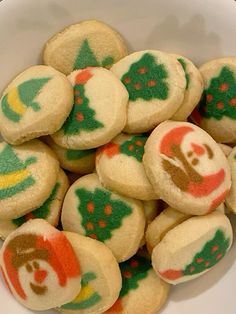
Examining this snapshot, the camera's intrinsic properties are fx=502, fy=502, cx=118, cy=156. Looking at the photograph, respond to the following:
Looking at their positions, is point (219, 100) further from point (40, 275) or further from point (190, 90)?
point (40, 275)

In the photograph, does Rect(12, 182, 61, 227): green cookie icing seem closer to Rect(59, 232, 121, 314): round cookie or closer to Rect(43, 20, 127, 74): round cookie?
Rect(59, 232, 121, 314): round cookie

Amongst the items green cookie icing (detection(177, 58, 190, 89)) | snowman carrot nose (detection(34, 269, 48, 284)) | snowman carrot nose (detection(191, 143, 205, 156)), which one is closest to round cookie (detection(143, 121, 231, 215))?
snowman carrot nose (detection(191, 143, 205, 156))

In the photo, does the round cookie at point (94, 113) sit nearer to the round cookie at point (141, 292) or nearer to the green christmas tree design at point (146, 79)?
the green christmas tree design at point (146, 79)

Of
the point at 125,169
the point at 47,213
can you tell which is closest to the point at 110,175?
the point at 125,169

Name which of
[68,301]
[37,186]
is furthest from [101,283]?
[37,186]

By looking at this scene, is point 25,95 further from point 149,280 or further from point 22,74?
point 149,280

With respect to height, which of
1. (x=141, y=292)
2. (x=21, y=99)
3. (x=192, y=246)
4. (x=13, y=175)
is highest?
(x=21, y=99)
